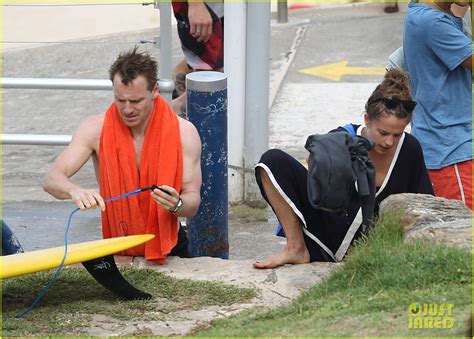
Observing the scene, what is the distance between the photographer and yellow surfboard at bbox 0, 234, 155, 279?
4.42 meters

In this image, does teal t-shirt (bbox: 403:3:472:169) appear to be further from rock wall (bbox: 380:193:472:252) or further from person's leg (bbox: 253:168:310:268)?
person's leg (bbox: 253:168:310:268)

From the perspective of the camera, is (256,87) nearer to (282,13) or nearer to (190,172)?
(190,172)

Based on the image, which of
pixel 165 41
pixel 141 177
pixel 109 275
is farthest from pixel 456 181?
pixel 165 41

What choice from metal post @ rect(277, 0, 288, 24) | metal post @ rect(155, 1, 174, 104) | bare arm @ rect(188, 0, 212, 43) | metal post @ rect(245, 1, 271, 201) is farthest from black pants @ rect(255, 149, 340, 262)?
metal post @ rect(277, 0, 288, 24)

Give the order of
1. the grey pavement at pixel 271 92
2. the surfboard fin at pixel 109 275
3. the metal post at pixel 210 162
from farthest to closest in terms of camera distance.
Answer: the grey pavement at pixel 271 92, the metal post at pixel 210 162, the surfboard fin at pixel 109 275

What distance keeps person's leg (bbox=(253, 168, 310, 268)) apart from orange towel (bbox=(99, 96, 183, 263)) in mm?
418

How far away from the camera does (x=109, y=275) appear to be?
4.62m

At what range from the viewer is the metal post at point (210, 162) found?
5.75 metres

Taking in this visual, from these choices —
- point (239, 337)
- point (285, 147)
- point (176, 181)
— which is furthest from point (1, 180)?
point (239, 337)

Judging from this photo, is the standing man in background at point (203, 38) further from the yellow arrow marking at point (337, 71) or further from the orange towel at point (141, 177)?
the yellow arrow marking at point (337, 71)

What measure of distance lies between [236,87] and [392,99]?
7.28ft

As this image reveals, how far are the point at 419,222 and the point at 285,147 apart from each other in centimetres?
343

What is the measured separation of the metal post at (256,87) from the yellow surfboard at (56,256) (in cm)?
244

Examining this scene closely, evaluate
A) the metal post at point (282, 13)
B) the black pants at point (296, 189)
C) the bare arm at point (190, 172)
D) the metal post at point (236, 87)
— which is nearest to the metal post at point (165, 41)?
the metal post at point (236, 87)
